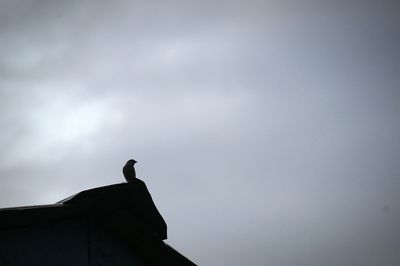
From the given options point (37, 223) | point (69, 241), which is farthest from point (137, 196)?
point (37, 223)

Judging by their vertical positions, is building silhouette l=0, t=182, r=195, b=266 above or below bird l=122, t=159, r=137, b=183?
below

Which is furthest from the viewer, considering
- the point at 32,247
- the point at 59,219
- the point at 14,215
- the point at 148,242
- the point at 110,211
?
the point at 148,242

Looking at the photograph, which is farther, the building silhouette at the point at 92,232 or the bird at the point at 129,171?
the bird at the point at 129,171

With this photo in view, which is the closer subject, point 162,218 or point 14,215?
point 14,215

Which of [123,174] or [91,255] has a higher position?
[123,174]

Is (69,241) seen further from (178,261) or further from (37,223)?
(178,261)

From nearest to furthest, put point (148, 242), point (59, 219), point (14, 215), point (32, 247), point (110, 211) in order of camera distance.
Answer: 1. point (14, 215)
2. point (32, 247)
3. point (59, 219)
4. point (110, 211)
5. point (148, 242)

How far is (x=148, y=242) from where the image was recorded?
7086 millimetres

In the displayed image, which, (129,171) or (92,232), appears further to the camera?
(129,171)

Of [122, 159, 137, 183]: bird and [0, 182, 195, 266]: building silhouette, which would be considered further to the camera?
[122, 159, 137, 183]: bird

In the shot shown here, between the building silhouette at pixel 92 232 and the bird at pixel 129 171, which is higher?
the bird at pixel 129 171

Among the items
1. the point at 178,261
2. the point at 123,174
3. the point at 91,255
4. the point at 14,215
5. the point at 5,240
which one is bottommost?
the point at 178,261

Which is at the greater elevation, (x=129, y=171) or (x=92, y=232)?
(x=129, y=171)

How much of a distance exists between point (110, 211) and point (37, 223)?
1.57 meters
